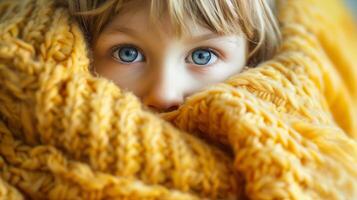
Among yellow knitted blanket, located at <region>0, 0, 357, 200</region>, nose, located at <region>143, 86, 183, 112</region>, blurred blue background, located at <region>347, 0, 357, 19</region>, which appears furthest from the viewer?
blurred blue background, located at <region>347, 0, 357, 19</region>

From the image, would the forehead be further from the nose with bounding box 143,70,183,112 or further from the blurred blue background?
the blurred blue background

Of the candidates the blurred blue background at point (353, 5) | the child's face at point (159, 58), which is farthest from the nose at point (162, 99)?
the blurred blue background at point (353, 5)

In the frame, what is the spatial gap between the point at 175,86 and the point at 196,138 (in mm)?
115

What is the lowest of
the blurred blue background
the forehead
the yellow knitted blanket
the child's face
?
the yellow knitted blanket

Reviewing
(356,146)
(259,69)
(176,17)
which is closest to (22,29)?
(176,17)

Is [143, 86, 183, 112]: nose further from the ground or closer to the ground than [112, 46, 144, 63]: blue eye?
closer to the ground

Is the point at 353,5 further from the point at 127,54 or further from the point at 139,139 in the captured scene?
the point at 139,139

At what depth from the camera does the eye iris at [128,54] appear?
0.87m

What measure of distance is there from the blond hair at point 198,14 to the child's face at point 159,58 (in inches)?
0.5

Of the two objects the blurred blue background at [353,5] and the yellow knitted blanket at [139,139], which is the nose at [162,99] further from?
the blurred blue background at [353,5]

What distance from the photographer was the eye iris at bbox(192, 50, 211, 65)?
882 millimetres

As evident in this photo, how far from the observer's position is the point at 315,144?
2.37ft

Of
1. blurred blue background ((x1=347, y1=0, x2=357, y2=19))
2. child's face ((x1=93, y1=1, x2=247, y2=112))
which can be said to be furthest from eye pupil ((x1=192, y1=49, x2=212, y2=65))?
blurred blue background ((x1=347, y1=0, x2=357, y2=19))

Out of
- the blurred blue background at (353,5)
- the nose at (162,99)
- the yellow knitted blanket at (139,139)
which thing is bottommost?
the yellow knitted blanket at (139,139)
